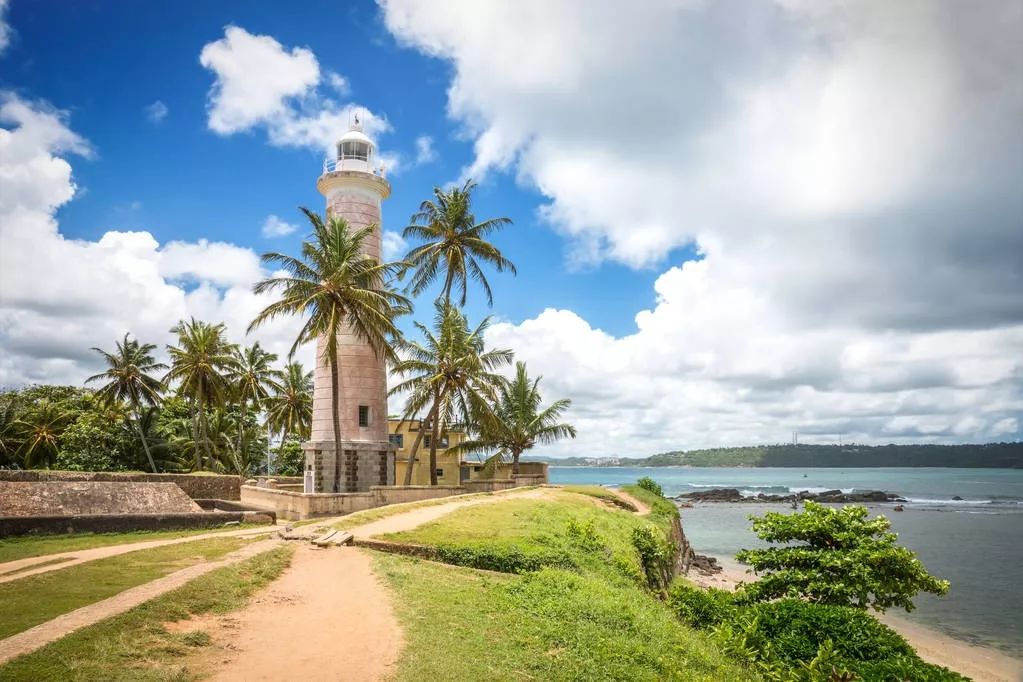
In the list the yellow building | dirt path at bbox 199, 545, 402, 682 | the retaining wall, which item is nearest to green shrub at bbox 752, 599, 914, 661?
dirt path at bbox 199, 545, 402, 682

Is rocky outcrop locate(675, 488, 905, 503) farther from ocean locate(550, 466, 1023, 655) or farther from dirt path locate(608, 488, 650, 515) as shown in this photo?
dirt path locate(608, 488, 650, 515)

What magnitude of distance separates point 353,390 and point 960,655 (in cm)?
2576

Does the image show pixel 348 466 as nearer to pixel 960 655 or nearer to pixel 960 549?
pixel 960 655

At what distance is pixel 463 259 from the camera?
116ft

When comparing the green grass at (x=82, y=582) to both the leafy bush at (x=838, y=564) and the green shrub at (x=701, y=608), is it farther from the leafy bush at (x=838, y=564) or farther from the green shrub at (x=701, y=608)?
the leafy bush at (x=838, y=564)

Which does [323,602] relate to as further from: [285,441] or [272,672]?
[285,441]

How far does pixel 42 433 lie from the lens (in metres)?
40.1

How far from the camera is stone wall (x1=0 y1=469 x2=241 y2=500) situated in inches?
936

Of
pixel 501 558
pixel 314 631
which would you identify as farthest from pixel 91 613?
pixel 501 558

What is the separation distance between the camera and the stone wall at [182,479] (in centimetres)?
2377

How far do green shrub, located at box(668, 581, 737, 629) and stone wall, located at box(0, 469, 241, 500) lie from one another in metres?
19.2

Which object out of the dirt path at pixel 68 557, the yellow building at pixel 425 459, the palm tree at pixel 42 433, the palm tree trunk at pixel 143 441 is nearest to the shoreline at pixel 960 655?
the dirt path at pixel 68 557

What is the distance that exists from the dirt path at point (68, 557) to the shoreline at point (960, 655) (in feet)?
49.0

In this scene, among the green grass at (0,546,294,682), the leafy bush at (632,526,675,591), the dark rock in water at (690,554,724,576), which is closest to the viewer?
the green grass at (0,546,294,682)
